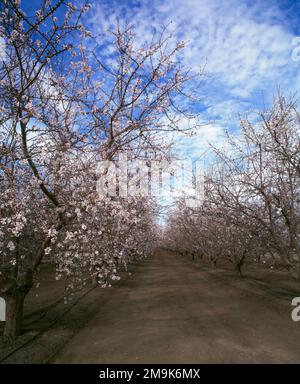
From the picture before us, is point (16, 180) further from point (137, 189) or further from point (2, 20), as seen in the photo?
point (137, 189)

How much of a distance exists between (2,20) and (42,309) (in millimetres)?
11186

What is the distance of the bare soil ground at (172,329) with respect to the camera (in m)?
8.37

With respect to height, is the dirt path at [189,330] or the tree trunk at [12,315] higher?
the tree trunk at [12,315]

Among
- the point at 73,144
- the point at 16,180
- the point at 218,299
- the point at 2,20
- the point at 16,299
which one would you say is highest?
the point at 2,20

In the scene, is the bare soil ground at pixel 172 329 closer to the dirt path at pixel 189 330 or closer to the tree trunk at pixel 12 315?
the dirt path at pixel 189 330

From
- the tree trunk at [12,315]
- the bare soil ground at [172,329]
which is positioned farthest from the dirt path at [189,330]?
Result: the tree trunk at [12,315]

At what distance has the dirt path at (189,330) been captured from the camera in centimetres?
835

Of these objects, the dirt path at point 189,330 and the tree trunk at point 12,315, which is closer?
the dirt path at point 189,330

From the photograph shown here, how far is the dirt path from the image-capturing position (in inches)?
329

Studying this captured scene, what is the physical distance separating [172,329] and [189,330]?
57cm

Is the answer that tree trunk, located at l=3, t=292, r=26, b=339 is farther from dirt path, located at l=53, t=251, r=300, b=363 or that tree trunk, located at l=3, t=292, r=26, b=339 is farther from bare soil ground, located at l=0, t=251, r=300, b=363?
dirt path, located at l=53, t=251, r=300, b=363

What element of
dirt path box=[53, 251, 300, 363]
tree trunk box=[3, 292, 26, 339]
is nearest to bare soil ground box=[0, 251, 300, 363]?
dirt path box=[53, 251, 300, 363]
